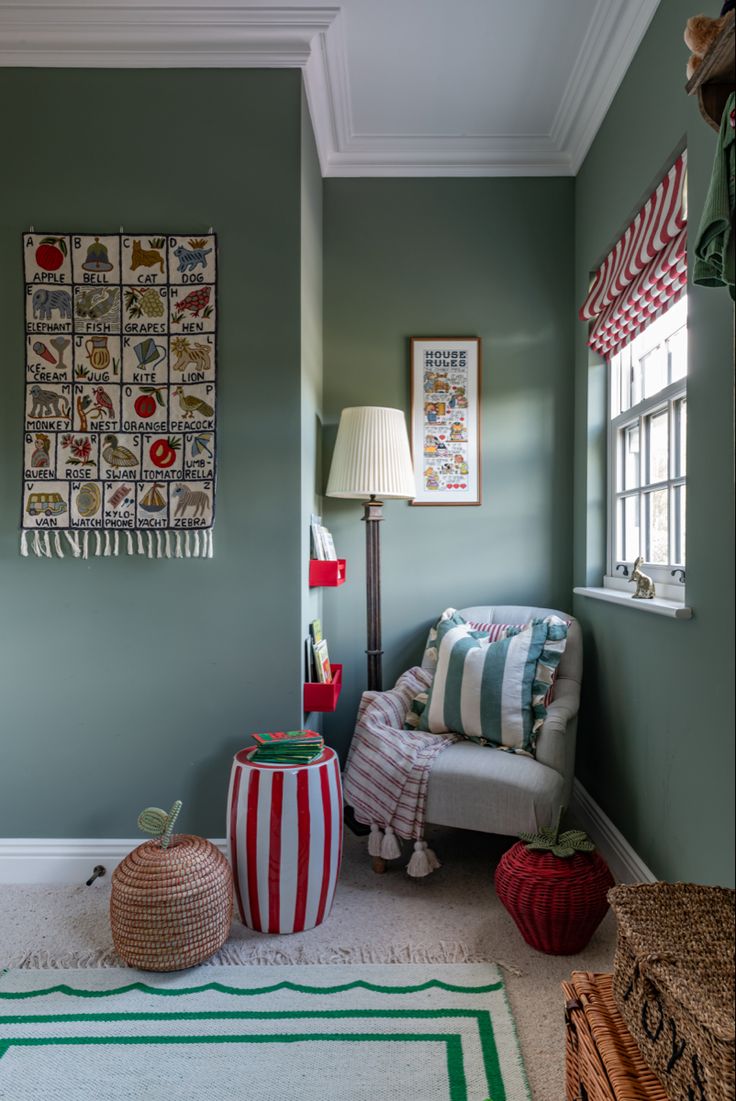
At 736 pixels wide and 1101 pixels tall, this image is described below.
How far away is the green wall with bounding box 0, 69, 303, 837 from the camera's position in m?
2.43

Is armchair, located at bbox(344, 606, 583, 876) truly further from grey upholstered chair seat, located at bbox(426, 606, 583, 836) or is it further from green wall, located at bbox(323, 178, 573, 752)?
A: green wall, located at bbox(323, 178, 573, 752)

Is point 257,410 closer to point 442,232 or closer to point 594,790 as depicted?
point 442,232

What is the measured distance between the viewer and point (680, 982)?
3.66 feet

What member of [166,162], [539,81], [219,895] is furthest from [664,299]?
[219,895]

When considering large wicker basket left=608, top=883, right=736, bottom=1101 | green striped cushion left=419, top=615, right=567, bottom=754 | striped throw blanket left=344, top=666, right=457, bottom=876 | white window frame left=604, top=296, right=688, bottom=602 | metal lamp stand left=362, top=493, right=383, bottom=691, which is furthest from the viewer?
metal lamp stand left=362, top=493, right=383, bottom=691

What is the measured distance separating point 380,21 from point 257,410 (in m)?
1.31

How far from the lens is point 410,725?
9.02 ft

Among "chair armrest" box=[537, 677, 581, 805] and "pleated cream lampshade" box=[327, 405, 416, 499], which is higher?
"pleated cream lampshade" box=[327, 405, 416, 499]

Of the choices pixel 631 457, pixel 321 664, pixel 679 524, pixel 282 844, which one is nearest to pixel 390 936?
pixel 282 844

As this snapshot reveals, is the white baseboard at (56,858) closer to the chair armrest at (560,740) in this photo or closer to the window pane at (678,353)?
the chair armrest at (560,740)

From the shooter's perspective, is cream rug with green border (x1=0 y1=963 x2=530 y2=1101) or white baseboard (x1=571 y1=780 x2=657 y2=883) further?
white baseboard (x1=571 y1=780 x2=657 y2=883)

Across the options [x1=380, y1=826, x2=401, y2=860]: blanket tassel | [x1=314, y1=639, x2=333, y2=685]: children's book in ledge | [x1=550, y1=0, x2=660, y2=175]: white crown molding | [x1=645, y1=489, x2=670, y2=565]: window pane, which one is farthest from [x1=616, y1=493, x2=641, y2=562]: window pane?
[x1=550, y1=0, x2=660, y2=175]: white crown molding

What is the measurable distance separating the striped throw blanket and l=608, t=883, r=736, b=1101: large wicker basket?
104 cm

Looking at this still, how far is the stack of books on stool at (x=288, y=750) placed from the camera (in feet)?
7.01
